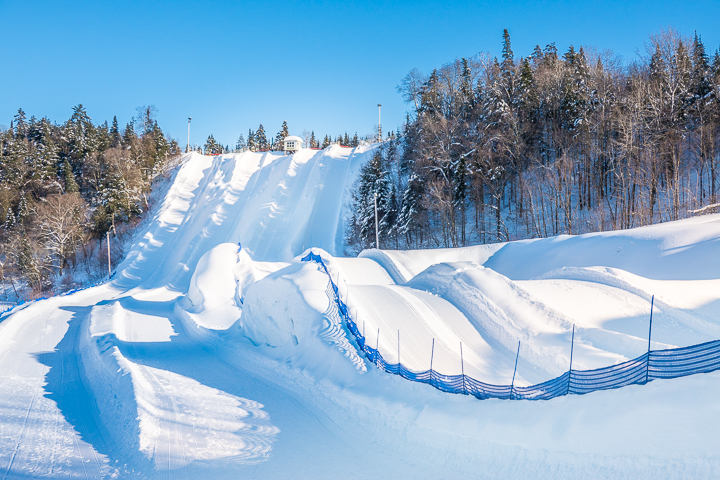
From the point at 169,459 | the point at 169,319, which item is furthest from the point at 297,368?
the point at 169,319

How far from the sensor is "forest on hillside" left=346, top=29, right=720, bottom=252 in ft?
81.1

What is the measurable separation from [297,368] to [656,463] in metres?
7.99

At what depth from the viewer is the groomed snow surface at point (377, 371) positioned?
5.47m

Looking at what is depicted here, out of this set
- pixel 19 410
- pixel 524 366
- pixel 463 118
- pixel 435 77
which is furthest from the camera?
pixel 435 77

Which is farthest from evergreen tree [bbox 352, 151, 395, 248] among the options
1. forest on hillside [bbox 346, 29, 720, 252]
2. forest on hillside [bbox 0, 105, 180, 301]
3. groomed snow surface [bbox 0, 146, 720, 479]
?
forest on hillside [bbox 0, 105, 180, 301]

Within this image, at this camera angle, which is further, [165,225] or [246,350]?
[165,225]

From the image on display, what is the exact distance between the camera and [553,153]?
32.1 meters

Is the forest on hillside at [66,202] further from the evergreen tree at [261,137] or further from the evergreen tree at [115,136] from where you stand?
the evergreen tree at [261,137]

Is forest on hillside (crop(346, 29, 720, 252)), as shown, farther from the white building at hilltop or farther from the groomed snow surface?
the white building at hilltop

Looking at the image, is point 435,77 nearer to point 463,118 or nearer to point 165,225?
point 463,118

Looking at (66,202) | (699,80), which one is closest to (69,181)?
(66,202)

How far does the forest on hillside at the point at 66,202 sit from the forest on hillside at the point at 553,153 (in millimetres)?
26119

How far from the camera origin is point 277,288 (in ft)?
46.2

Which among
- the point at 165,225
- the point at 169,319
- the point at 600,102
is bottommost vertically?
the point at 169,319
